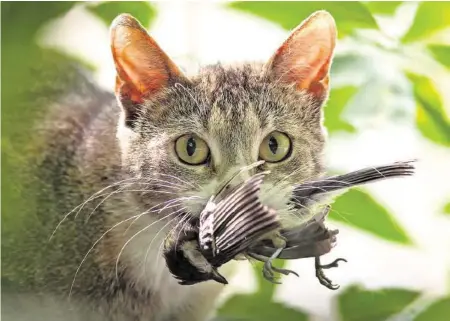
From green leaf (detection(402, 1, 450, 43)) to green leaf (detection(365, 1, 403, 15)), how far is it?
1.5 inches

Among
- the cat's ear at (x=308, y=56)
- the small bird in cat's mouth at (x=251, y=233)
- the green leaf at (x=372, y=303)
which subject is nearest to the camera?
the small bird in cat's mouth at (x=251, y=233)

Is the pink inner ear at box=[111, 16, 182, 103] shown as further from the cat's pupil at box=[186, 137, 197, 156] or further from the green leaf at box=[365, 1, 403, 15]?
the green leaf at box=[365, 1, 403, 15]

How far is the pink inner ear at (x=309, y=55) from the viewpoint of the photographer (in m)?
0.89

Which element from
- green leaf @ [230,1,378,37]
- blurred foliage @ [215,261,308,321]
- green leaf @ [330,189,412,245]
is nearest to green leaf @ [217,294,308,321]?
blurred foliage @ [215,261,308,321]

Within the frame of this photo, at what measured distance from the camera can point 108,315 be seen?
37.0 inches

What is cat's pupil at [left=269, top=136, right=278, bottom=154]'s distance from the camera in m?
0.88

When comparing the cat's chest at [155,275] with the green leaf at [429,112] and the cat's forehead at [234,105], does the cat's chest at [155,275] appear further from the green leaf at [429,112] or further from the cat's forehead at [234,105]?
the green leaf at [429,112]

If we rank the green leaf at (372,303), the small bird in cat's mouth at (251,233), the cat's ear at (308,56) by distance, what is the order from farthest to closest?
the green leaf at (372,303) → the cat's ear at (308,56) → the small bird in cat's mouth at (251,233)

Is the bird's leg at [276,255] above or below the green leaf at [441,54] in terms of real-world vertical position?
below

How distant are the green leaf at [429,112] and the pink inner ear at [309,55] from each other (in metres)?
0.21

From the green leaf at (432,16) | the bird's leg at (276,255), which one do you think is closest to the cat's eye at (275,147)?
the bird's leg at (276,255)

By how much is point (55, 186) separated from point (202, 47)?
33 cm

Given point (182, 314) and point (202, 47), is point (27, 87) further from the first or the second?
point (182, 314)

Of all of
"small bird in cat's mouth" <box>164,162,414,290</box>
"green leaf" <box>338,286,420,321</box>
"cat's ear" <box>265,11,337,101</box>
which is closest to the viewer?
"small bird in cat's mouth" <box>164,162,414,290</box>
